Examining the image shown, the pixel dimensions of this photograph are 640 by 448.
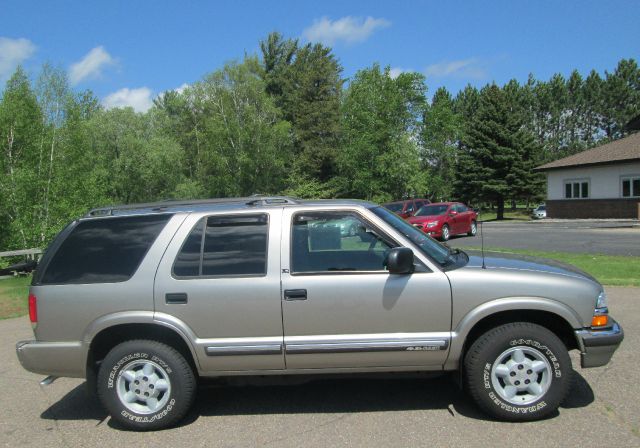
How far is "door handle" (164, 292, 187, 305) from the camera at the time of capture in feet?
13.5

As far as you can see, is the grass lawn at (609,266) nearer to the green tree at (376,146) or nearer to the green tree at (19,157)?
the green tree at (19,157)

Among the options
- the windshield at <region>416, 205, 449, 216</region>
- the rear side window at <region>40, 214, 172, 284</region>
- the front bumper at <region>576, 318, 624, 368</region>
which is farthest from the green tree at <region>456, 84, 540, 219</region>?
the rear side window at <region>40, 214, 172, 284</region>

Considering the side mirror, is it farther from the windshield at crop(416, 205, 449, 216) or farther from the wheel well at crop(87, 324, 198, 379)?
the windshield at crop(416, 205, 449, 216)

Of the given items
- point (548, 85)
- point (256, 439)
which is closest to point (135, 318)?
point (256, 439)

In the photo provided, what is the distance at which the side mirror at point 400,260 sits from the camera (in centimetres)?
394

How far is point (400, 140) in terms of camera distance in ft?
181

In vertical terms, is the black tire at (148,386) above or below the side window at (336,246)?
below

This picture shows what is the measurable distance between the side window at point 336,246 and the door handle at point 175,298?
2.94ft

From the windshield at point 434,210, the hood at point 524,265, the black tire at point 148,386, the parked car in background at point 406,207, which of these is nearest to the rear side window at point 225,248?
the black tire at point 148,386

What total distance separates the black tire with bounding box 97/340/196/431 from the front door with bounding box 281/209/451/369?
89 centimetres

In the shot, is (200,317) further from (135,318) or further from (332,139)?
(332,139)

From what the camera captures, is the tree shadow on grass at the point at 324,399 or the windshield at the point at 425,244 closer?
the windshield at the point at 425,244

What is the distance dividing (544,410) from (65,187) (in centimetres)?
2004

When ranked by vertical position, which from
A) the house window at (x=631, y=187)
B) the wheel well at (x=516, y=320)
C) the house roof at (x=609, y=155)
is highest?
the house roof at (x=609, y=155)
